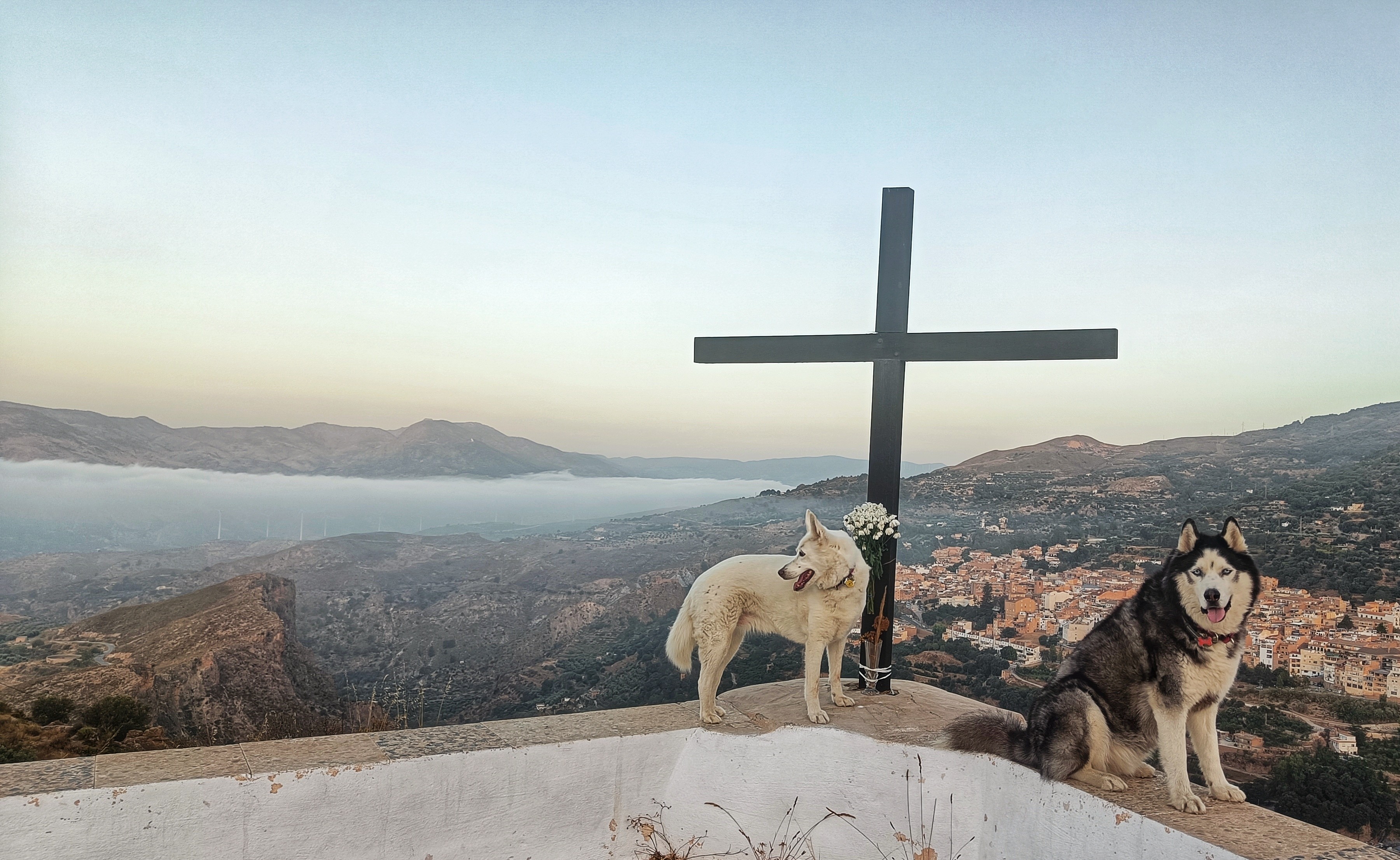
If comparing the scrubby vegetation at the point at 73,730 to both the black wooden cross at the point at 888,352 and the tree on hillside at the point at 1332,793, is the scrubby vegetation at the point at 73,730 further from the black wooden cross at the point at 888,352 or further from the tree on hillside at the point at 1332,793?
the tree on hillside at the point at 1332,793

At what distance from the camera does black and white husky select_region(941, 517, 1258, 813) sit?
285 centimetres

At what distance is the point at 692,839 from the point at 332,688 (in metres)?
3.62

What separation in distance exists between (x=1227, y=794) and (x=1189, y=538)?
95cm

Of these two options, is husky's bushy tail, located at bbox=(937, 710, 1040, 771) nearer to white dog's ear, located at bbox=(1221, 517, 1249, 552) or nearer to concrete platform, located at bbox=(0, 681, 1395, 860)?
concrete platform, located at bbox=(0, 681, 1395, 860)

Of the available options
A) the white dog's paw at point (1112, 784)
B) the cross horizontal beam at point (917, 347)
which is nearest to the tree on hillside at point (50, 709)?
the cross horizontal beam at point (917, 347)

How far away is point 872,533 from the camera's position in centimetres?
431

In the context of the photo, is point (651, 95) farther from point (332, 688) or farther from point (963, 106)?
point (332, 688)

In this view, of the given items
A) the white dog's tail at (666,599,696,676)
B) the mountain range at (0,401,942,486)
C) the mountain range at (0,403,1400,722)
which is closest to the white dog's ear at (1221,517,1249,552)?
the mountain range at (0,403,1400,722)

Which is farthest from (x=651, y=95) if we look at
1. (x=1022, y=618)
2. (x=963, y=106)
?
(x=1022, y=618)

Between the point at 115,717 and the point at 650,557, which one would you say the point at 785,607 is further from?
the point at 115,717

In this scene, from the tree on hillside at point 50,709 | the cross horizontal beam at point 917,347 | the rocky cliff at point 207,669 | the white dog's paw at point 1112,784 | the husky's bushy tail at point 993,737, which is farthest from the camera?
the rocky cliff at point 207,669

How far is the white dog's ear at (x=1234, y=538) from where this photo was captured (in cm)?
286

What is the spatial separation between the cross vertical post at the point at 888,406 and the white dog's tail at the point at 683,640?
38.7 inches

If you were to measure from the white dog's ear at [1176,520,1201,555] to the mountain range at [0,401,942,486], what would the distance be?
2994mm
